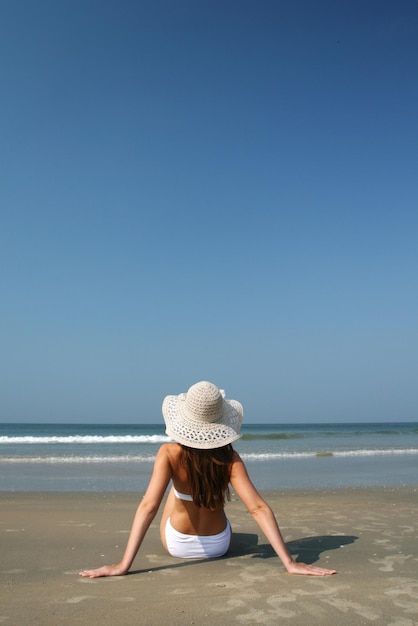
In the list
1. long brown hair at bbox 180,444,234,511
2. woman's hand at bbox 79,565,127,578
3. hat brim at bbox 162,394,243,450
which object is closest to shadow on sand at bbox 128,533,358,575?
woman's hand at bbox 79,565,127,578

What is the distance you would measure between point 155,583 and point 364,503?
5.44m

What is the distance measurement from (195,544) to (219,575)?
0.52 metres

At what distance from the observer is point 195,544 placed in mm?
4414

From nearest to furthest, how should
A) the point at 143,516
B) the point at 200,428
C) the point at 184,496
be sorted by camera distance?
1. the point at 143,516
2. the point at 200,428
3. the point at 184,496

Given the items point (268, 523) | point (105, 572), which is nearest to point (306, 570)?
point (268, 523)

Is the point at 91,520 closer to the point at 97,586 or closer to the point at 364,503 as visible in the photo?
the point at 97,586

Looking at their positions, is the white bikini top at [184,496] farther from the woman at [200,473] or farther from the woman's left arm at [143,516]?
the woman's left arm at [143,516]

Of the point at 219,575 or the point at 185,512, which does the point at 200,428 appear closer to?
the point at 185,512

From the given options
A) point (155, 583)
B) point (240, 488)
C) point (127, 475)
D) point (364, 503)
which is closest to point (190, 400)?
point (240, 488)

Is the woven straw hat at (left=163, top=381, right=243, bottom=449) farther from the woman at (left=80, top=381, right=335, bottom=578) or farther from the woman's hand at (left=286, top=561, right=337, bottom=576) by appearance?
the woman's hand at (left=286, top=561, right=337, bottom=576)

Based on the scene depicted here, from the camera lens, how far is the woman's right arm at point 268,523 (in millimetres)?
3814

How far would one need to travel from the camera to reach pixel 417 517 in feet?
22.7

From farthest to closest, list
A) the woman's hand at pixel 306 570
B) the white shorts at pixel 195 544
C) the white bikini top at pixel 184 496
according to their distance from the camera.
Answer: the white shorts at pixel 195 544
the white bikini top at pixel 184 496
the woman's hand at pixel 306 570

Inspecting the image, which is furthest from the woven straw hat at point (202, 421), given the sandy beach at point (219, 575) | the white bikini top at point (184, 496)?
the sandy beach at point (219, 575)
